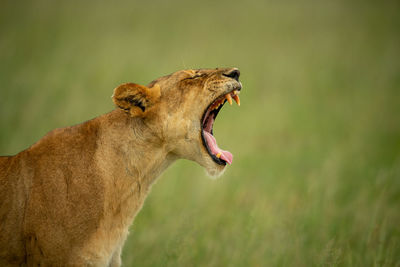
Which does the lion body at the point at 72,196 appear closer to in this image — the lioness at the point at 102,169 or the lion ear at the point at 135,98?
the lioness at the point at 102,169

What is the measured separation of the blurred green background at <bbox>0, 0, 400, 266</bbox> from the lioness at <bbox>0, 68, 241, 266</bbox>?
1.10 m

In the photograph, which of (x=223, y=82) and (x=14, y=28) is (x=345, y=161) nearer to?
(x=223, y=82)

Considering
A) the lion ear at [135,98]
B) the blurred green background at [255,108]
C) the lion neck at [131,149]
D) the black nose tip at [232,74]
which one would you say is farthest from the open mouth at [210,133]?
the blurred green background at [255,108]

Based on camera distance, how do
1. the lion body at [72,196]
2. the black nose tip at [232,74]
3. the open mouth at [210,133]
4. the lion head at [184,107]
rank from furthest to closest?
the black nose tip at [232,74]
the open mouth at [210,133]
the lion head at [184,107]
the lion body at [72,196]

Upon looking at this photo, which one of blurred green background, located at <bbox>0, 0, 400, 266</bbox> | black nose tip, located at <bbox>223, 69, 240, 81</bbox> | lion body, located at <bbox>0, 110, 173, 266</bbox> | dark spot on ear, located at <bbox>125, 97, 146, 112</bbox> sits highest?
blurred green background, located at <bbox>0, 0, 400, 266</bbox>

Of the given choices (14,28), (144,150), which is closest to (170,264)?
(144,150)

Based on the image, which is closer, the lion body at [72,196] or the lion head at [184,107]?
the lion body at [72,196]

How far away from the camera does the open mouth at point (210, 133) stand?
130 inches

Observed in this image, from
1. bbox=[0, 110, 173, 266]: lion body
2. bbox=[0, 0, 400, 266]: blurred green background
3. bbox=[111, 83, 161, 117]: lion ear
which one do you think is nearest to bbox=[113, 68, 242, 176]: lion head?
bbox=[111, 83, 161, 117]: lion ear

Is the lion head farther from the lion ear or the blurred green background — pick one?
the blurred green background

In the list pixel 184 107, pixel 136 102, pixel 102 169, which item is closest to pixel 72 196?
pixel 102 169

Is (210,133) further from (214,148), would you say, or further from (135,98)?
(135,98)

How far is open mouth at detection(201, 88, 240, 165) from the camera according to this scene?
330cm

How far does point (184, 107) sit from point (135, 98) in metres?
0.41
